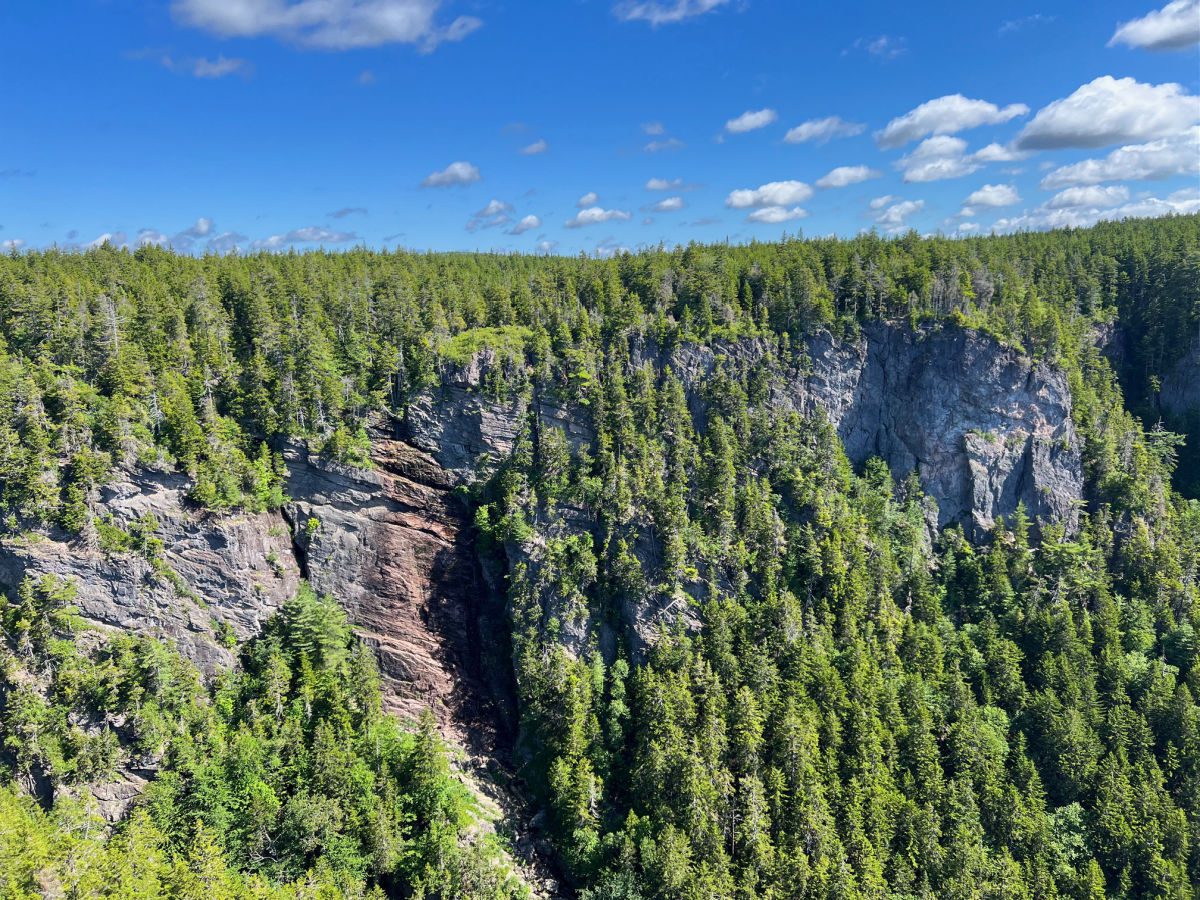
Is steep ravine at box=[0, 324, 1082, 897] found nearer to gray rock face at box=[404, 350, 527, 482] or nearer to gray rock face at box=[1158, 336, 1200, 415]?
gray rock face at box=[404, 350, 527, 482]

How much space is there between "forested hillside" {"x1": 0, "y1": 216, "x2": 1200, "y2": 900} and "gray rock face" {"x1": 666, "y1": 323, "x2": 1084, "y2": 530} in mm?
1834

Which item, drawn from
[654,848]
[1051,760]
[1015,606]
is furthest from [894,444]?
[654,848]

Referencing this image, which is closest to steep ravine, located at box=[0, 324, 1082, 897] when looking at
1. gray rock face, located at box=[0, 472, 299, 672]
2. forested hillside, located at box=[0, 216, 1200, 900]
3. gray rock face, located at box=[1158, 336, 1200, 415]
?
gray rock face, located at box=[0, 472, 299, 672]

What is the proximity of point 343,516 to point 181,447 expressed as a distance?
16.4 meters

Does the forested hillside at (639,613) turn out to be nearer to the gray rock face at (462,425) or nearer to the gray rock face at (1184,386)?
the gray rock face at (462,425)

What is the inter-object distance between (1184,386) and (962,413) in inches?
1738

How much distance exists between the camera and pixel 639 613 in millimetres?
73938

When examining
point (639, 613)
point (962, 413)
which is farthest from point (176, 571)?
point (962, 413)

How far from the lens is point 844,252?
10750 centimetres

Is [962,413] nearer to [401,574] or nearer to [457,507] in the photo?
[457,507]

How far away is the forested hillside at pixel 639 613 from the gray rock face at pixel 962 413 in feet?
6.02

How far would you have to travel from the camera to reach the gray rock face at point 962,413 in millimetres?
91875

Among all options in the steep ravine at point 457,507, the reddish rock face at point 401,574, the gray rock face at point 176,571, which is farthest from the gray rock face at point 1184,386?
the gray rock face at point 176,571

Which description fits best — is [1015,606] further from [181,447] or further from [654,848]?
[181,447]
